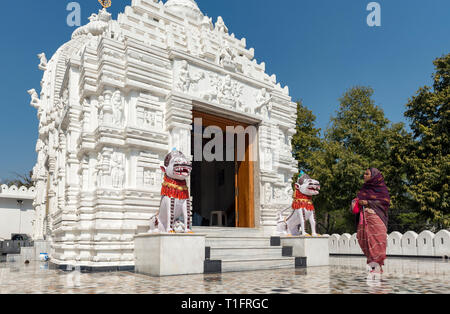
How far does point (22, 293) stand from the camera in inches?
212

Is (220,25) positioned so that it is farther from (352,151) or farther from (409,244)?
(352,151)

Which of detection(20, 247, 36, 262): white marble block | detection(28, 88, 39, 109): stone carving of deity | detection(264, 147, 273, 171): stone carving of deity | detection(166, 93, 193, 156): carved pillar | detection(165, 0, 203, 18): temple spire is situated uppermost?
detection(165, 0, 203, 18): temple spire

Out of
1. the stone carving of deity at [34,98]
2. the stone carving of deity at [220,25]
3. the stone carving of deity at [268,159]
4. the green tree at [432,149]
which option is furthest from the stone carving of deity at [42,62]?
the green tree at [432,149]

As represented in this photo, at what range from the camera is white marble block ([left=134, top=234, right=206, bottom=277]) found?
25.2 feet

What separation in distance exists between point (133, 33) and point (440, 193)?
1311cm

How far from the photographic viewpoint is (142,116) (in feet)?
32.8

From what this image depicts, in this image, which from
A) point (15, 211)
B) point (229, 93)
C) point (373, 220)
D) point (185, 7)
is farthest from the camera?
point (15, 211)

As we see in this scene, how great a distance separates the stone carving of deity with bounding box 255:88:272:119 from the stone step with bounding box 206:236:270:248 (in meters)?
3.82

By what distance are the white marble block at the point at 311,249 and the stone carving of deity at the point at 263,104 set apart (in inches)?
160

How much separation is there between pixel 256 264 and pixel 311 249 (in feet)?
6.20

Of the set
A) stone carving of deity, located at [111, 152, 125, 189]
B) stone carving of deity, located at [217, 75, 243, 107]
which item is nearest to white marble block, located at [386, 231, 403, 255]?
stone carving of deity, located at [217, 75, 243, 107]

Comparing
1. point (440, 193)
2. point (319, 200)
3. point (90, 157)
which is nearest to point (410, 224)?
point (319, 200)

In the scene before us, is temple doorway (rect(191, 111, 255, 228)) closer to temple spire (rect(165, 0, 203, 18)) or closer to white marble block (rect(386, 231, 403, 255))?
temple spire (rect(165, 0, 203, 18))

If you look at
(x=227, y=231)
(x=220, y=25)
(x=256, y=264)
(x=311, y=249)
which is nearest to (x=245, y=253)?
(x=256, y=264)
